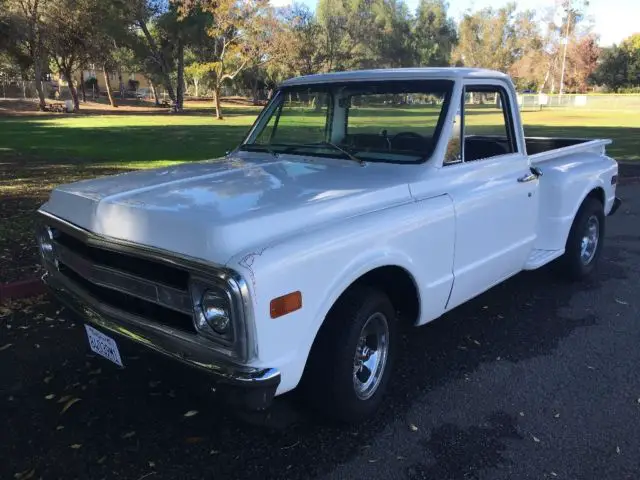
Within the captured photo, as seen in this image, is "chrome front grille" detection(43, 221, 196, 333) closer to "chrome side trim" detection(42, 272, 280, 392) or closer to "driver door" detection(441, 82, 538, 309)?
"chrome side trim" detection(42, 272, 280, 392)

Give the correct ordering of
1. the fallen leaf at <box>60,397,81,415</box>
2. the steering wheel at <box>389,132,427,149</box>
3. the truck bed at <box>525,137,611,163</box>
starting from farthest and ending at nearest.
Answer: the truck bed at <box>525,137,611,163</box>
the steering wheel at <box>389,132,427,149</box>
the fallen leaf at <box>60,397,81,415</box>

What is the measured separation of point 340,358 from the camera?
2.88m

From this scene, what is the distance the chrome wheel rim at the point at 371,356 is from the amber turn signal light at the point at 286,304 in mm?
666

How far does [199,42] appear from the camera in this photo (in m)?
42.8

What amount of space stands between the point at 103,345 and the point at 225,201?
0.95m

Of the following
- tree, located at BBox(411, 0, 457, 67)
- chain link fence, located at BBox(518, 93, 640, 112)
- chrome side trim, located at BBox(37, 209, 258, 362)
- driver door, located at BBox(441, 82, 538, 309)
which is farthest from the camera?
tree, located at BBox(411, 0, 457, 67)

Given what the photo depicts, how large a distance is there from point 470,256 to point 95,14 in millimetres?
41281

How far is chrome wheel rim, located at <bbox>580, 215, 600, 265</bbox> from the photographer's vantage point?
5531 mm

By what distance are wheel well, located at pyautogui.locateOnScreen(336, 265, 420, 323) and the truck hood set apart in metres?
0.36

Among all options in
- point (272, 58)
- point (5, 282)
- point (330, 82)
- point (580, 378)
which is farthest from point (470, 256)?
point (272, 58)

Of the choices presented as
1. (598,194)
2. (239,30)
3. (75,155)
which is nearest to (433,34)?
(239,30)

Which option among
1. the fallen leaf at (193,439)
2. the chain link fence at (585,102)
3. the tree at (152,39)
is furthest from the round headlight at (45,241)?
the chain link fence at (585,102)

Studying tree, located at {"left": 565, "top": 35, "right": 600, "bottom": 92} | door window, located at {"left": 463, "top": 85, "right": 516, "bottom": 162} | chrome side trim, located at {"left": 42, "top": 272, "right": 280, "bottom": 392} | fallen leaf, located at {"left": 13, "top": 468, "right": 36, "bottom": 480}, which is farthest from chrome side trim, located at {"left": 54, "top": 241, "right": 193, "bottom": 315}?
tree, located at {"left": 565, "top": 35, "right": 600, "bottom": 92}

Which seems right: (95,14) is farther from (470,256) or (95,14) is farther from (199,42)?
(470,256)
